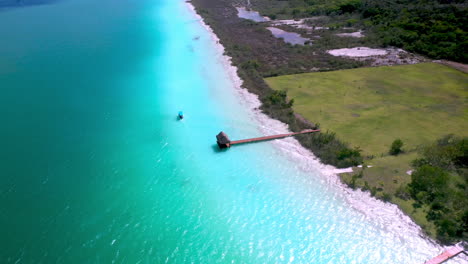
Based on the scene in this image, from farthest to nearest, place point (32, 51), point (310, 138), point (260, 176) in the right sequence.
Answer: point (32, 51)
point (310, 138)
point (260, 176)

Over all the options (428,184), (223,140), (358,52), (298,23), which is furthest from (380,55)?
(223,140)

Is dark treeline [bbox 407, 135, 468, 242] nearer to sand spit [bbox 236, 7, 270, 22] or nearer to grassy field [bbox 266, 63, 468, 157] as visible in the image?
grassy field [bbox 266, 63, 468, 157]

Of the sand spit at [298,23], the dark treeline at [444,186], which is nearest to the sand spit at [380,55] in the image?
the sand spit at [298,23]

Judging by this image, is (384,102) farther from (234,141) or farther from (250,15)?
(250,15)

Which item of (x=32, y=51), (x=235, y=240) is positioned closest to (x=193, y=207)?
(x=235, y=240)

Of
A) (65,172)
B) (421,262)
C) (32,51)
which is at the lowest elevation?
(421,262)

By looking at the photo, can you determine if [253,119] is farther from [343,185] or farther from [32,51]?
[32,51]

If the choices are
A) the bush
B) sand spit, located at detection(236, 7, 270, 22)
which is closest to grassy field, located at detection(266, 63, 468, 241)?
the bush
